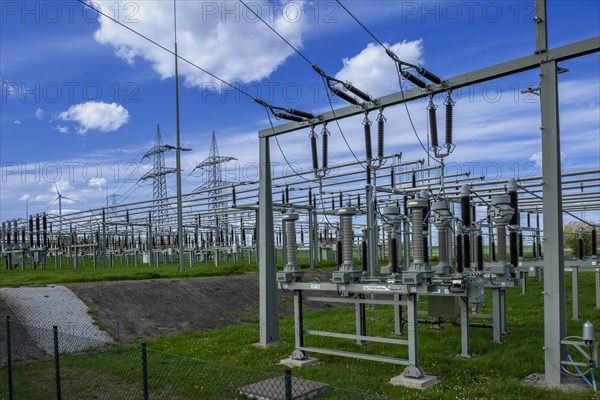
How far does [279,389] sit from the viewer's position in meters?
6.38

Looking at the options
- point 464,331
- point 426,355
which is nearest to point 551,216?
point 464,331

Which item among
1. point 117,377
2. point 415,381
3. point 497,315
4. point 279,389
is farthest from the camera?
point 497,315

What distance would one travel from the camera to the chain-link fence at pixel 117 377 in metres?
6.39

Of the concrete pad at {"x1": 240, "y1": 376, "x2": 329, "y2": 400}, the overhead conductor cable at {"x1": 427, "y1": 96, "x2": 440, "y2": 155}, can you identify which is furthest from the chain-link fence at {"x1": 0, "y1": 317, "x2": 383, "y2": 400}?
the overhead conductor cable at {"x1": 427, "y1": 96, "x2": 440, "y2": 155}

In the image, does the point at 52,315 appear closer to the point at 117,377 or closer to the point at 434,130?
the point at 117,377

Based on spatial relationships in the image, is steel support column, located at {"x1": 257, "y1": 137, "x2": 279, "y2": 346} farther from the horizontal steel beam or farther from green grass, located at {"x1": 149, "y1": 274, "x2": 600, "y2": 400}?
the horizontal steel beam

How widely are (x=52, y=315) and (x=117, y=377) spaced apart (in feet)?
13.1

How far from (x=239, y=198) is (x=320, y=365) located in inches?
643

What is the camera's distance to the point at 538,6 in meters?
6.57

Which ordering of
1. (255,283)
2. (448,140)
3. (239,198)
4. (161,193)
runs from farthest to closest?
(161,193), (239,198), (255,283), (448,140)

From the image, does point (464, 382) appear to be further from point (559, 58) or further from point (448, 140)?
point (559, 58)

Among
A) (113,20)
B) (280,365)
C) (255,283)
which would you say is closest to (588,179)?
(255,283)

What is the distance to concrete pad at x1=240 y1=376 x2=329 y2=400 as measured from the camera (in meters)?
6.14

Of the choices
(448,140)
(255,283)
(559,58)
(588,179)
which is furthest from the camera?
(255,283)
